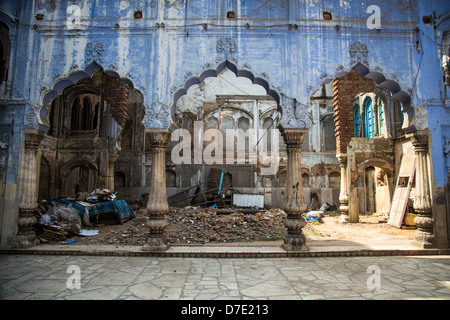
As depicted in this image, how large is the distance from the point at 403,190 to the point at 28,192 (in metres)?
12.9

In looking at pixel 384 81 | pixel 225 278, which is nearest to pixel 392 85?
pixel 384 81

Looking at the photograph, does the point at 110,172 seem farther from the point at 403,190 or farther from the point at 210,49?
the point at 403,190

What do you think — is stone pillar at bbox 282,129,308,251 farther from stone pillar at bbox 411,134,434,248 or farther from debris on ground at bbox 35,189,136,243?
debris on ground at bbox 35,189,136,243

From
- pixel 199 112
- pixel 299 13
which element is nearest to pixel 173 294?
pixel 299 13

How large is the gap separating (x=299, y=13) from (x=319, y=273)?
6.07 metres

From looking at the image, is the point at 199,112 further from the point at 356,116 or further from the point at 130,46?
the point at 130,46

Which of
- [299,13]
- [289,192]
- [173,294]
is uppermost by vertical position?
[299,13]

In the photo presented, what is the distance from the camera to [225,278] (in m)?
4.96

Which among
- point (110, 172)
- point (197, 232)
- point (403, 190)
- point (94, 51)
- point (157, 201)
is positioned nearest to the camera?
point (157, 201)

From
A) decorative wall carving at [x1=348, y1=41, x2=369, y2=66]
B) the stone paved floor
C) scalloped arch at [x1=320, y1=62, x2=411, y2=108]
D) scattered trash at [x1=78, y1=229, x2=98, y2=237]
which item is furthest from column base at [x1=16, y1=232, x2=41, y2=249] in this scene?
decorative wall carving at [x1=348, y1=41, x2=369, y2=66]

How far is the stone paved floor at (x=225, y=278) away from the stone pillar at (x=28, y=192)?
538 millimetres

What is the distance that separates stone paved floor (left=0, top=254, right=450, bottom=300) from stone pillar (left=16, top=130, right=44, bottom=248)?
538 millimetres

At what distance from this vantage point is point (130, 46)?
281 inches
